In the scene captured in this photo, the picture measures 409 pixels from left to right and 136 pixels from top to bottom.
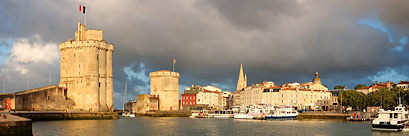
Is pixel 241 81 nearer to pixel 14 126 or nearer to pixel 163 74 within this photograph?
pixel 163 74

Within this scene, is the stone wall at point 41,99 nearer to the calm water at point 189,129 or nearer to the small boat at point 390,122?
the calm water at point 189,129

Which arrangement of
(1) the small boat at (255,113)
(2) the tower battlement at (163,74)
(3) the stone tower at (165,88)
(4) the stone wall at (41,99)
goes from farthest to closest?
(2) the tower battlement at (163,74)
(3) the stone tower at (165,88)
(1) the small boat at (255,113)
(4) the stone wall at (41,99)

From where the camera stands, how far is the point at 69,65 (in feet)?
227

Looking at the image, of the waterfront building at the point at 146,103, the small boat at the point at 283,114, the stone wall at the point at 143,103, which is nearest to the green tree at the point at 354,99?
the small boat at the point at 283,114

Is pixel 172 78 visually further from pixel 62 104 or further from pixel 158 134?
pixel 158 134

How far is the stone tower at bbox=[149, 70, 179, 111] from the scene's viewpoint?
9719 cm

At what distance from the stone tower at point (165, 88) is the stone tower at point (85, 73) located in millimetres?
27148

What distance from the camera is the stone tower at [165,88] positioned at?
3826 inches

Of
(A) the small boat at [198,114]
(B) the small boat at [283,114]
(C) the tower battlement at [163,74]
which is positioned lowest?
(A) the small boat at [198,114]

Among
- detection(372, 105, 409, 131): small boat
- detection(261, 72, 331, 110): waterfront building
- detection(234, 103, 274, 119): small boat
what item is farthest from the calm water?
detection(261, 72, 331, 110): waterfront building

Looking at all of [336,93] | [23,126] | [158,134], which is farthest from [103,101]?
[336,93]

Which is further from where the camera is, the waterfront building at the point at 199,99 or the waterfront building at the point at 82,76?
the waterfront building at the point at 199,99

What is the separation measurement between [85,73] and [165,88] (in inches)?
1267

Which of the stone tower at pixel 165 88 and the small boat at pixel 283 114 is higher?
the stone tower at pixel 165 88
